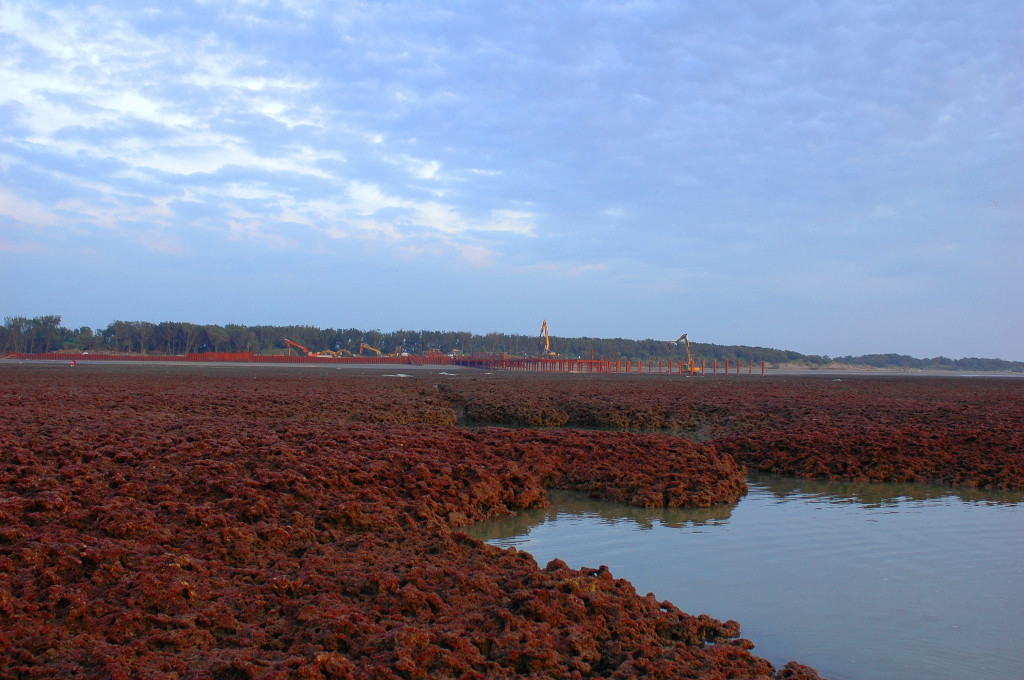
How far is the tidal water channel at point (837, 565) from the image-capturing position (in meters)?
5.88

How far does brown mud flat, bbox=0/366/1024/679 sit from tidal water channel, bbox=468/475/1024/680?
2.32 ft

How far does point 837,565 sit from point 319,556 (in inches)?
208

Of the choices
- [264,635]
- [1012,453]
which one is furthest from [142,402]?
[1012,453]

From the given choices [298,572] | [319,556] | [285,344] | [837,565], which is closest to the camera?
[298,572]

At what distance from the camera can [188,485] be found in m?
8.63

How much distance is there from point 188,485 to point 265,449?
1.79m

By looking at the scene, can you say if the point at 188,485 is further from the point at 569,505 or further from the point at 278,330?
the point at 278,330

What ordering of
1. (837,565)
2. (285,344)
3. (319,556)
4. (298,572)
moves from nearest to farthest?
(298,572)
(319,556)
(837,565)
(285,344)

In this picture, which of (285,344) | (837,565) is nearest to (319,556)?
(837,565)

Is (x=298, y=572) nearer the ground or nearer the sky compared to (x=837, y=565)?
nearer the sky

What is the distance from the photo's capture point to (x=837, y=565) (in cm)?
823

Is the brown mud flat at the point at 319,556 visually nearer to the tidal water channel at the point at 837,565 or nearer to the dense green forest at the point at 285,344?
the tidal water channel at the point at 837,565

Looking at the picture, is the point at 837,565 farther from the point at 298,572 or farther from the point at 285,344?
the point at 285,344

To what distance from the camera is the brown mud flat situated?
16.3 ft
